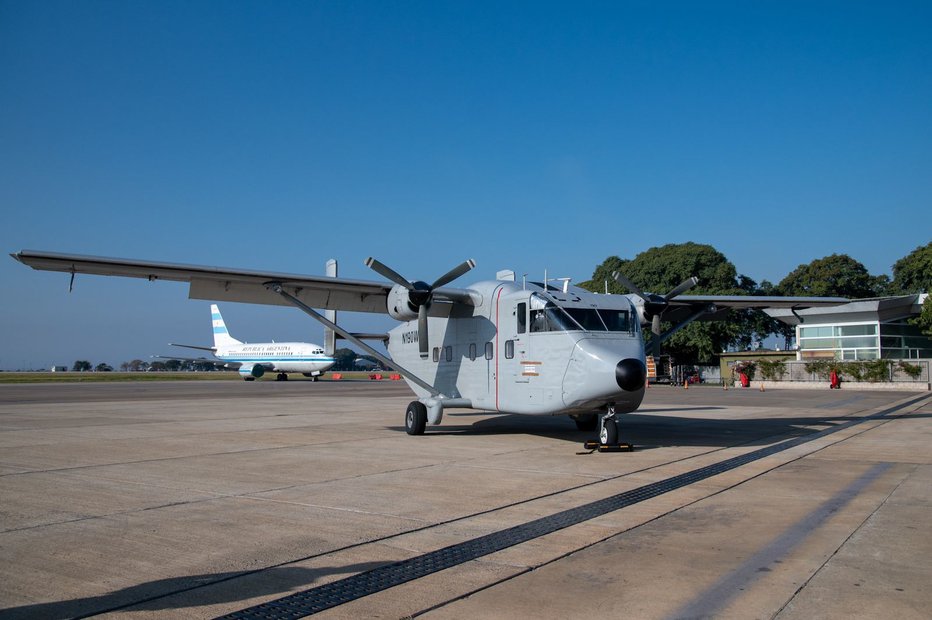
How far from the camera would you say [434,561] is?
5.64 meters

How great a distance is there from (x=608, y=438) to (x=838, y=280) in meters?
71.5

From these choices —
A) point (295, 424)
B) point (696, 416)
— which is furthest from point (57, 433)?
point (696, 416)

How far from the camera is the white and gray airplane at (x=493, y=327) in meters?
12.6

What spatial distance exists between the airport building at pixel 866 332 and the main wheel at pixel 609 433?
136ft

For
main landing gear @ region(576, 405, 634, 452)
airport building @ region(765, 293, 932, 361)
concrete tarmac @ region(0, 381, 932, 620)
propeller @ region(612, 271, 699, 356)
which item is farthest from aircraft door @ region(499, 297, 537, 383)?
airport building @ region(765, 293, 932, 361)

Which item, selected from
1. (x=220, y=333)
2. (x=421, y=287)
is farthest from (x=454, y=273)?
(x=220, y=333)

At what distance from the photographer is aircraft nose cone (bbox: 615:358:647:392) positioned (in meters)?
11.9

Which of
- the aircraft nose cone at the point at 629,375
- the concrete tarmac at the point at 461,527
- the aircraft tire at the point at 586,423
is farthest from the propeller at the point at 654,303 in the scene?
the aircraft nose cone at the point at 629,375

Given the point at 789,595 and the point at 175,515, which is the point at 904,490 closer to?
the point at 789,595

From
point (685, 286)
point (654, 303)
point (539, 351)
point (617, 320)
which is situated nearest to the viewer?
point (539, 351)

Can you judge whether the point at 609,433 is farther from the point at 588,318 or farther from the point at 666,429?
the point at 666,429

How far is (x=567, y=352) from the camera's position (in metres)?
12.8

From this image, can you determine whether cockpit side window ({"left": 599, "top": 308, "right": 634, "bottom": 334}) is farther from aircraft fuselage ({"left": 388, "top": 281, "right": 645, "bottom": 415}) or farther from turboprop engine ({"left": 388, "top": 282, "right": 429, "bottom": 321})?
turboprop engine ({"left": 388, "top": 282, "right": 429, "bottom": 321})

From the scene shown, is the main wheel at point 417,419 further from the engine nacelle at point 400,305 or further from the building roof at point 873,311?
the building roof at point 873,311
